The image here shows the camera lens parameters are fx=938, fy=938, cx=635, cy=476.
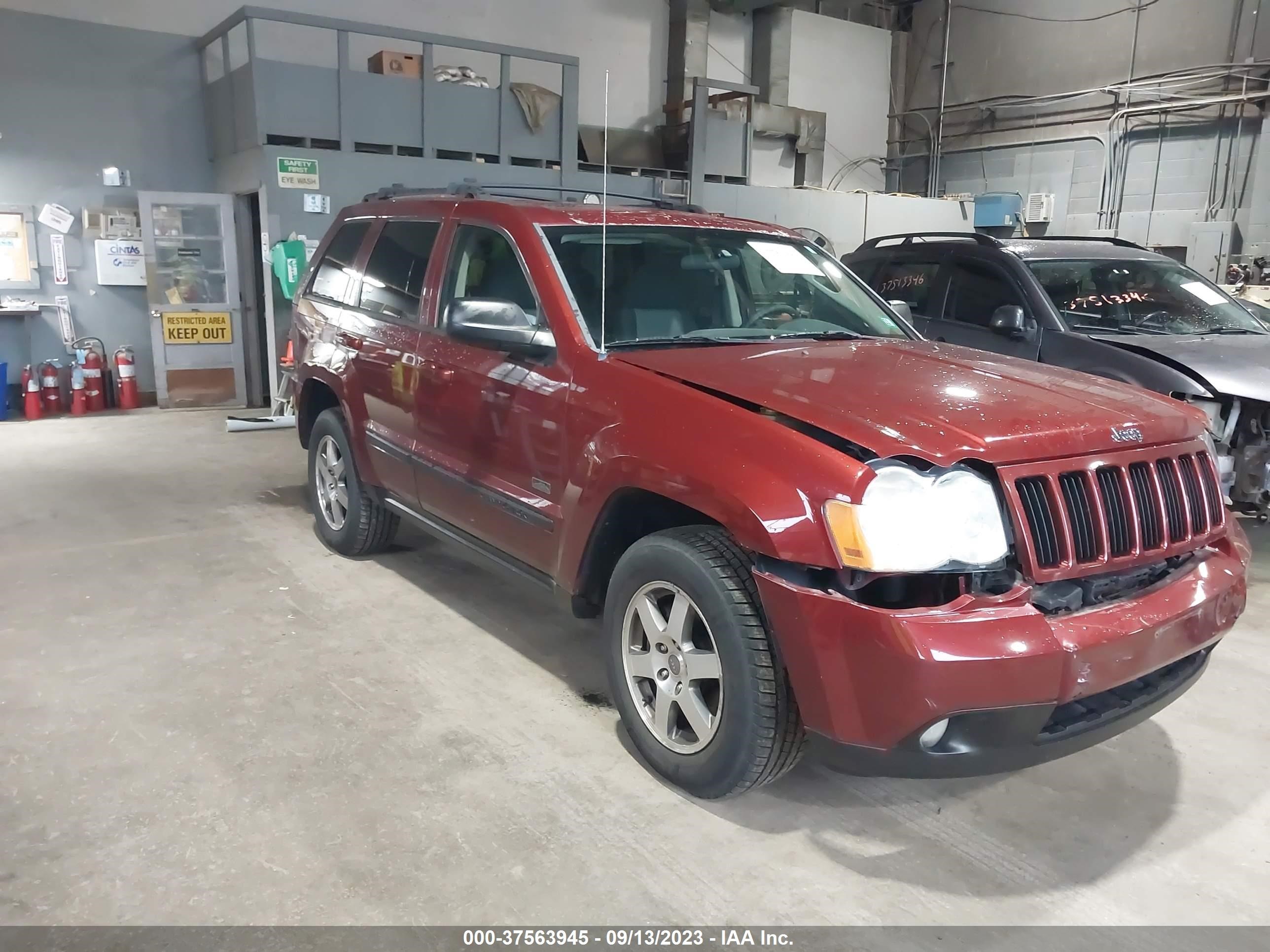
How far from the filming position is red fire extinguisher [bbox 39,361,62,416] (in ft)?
30.5

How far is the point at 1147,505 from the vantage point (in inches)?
95.3

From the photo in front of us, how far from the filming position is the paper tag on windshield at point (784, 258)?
3.68 metres

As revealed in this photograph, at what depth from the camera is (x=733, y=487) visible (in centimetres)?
231

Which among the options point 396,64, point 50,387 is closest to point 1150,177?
point 396,64

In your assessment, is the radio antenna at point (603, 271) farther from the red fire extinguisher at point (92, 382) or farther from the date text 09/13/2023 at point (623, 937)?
the red fire extinguisher at point (92, 382)

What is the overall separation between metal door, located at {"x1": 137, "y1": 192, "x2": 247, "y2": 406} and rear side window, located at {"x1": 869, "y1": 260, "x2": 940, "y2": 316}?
669 centimetres

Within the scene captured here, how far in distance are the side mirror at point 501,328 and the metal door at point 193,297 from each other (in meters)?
7.73

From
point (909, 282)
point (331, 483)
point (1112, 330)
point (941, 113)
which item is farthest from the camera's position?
point (941, 113)

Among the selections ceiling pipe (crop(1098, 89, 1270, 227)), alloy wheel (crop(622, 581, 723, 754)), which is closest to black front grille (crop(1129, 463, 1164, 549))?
alloy wheel (crop(622, 581, 723, 754))

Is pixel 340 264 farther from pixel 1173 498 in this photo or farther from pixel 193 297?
pixel 193 297

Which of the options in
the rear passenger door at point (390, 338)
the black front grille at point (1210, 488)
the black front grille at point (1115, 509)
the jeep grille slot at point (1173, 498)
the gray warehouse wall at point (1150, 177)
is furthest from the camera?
the gray warehouse wall at point (1150, 177)

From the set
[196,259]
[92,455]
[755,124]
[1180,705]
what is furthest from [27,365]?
[1180,705]

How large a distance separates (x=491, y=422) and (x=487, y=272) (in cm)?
60

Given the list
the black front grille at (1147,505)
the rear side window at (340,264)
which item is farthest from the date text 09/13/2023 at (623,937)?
the rear side window at (340,264)
